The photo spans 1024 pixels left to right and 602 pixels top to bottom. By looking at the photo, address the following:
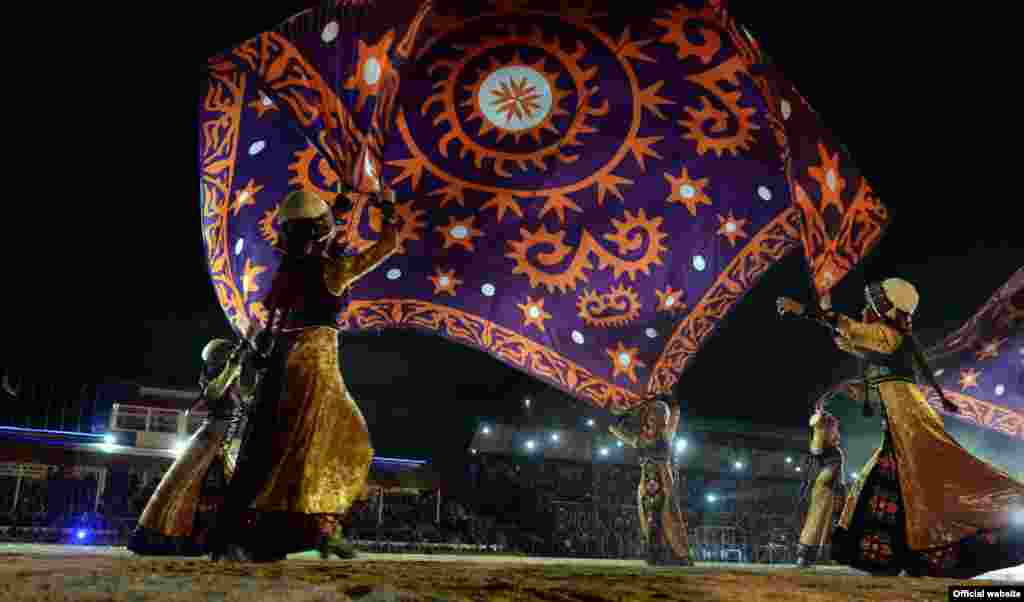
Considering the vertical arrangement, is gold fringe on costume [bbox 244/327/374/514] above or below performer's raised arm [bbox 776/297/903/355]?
below

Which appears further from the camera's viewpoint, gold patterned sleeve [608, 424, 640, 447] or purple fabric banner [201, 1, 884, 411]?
gold patterned sleeve [608, 424, 640, 447]

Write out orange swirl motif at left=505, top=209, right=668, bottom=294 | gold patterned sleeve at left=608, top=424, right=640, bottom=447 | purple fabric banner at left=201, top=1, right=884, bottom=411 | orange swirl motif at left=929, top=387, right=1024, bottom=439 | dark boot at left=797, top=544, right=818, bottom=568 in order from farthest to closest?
1. orange swirl motif at left=929, top=387, right=1024, bottom=439
2. gold patterned sleeve at left=608, top=424, right=640, bottom=447
3. orange swirl motif at left=505, top=209, right=668, bottom=294
4. dark boot at left=797, top=544, right=818, bottom=568
5. purple fabric banner at left=201, top=1, right=884, bottom=411

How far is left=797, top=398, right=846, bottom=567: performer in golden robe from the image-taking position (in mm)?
4688

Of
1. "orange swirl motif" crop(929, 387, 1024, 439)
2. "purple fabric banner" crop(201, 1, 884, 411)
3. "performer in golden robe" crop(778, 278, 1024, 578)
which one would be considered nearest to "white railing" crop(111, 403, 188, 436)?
"purple fabric banner" crop(201, 1, 884, 411)

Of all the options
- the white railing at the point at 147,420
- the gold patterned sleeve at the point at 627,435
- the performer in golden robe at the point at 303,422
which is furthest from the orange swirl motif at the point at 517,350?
the white railing at the point at 147,420

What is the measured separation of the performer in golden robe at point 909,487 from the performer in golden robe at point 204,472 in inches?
116

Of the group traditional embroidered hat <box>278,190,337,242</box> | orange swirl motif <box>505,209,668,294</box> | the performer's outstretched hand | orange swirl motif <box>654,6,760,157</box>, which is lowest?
the performer's outstretched hand

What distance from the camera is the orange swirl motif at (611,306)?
18.0 feet

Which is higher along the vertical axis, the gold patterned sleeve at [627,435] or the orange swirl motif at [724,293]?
the orange swirl motif at [724,293]

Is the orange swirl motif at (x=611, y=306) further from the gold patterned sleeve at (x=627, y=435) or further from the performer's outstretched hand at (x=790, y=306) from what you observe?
the performer's outstretched hand at (x=790, y=306)

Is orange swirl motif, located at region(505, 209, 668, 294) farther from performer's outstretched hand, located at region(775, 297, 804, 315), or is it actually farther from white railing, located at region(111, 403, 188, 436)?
white railing, located at region(111, 403, 188, 436)

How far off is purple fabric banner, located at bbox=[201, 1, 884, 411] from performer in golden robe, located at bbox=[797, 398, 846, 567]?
3.41 ft

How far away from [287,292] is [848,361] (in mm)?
8859

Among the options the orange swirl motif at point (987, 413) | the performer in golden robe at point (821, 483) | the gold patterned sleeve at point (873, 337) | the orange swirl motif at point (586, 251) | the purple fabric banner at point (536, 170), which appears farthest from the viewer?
the orange swirl motif at point (987, 413)
